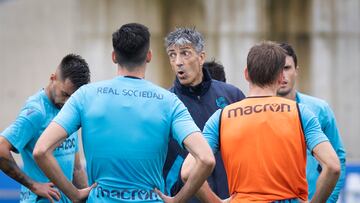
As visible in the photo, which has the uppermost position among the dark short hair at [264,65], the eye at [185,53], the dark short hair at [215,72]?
the dark short hair at [264,65]

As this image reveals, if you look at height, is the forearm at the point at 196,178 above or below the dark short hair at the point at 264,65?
below

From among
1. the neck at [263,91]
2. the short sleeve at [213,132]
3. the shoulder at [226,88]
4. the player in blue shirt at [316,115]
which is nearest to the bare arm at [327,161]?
the neck at [263,91]

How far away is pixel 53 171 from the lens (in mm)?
5344

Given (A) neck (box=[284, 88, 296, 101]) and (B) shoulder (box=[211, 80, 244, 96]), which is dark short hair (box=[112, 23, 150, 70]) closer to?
(B) shoulder (box=[211, 80, 244, 96])

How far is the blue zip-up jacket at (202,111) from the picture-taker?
6.85m

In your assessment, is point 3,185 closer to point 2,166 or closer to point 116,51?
point 2,166

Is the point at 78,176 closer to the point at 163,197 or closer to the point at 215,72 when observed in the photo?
the point at 215,72

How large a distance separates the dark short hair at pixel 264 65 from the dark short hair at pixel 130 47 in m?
0.65

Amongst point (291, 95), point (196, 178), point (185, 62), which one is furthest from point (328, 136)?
point (196, 178)

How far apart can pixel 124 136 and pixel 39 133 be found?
1.58 meters

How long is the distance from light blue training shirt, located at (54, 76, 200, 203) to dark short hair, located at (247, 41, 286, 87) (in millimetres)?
466

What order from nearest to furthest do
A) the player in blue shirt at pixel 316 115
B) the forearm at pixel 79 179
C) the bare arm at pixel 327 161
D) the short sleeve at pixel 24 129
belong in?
the bare arm at pixel 327 161
the short sleeve at pixel 24 129
the player in blue shirt at pixel 316 115
the forearm at pixel 79 179

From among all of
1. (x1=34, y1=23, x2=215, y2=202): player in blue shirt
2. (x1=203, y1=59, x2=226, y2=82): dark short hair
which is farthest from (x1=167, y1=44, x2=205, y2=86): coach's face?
(x1=34, y1=23, x2=215, y2=202): player in blue shirt

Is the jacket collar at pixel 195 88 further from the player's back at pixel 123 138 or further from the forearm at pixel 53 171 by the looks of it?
the forearm at pixel 53 171
